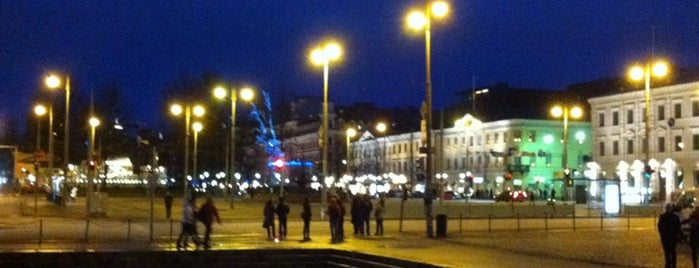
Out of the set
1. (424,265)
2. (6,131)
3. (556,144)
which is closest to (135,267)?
(424,265)

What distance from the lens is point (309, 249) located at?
30672 millimetres

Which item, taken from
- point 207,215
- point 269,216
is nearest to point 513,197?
point 269,216

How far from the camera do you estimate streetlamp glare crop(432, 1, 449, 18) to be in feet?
123

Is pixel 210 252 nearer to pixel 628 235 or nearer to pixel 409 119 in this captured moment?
pixel 628 235

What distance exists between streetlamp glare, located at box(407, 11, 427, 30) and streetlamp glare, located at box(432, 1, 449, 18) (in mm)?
458

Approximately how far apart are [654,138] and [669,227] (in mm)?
84252

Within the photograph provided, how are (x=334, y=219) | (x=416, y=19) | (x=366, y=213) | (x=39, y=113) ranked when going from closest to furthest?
(x=334, y=219) < (x=416, y=19) < (x=366, y=213) < (x=39, y=113)

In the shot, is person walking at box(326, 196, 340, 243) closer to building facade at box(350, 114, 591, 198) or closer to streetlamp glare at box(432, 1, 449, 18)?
streetlamp glare at box(432, 1, 449, 18)

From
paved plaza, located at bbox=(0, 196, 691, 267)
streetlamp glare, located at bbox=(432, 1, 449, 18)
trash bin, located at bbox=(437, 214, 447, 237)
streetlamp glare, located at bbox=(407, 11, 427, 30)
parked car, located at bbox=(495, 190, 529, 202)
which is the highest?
streetlamp glare, located at bbox=(432, 1, 449, 18)

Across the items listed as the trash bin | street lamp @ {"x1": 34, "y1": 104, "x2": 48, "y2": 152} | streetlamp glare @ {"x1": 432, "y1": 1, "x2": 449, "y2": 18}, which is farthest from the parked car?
streetlamp glare @ {"x1": 432, "y1": 1, "x2": 449, "y2": 18}

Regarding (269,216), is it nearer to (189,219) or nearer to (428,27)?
(189,219)

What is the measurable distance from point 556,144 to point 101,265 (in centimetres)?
10636

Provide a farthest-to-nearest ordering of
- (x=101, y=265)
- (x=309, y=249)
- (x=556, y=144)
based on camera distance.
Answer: (x=556, y=144) < (x=309, y=249) < (x=101, y=265)

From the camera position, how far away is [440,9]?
3762 centimetres
